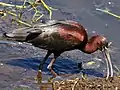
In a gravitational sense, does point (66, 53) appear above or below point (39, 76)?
below

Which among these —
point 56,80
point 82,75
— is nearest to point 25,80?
point 56,80

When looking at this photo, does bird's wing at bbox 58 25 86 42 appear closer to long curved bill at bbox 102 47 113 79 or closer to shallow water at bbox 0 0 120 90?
long curved bill at bbox 102 47 113 79

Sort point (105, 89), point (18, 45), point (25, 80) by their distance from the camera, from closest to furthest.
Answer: point (105, 89) → point (25, 80) → point (18, 45)

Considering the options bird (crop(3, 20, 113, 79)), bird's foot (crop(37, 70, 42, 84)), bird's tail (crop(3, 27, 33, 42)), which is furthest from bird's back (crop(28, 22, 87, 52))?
bird's foot (crop(37, 70, 42, 84))

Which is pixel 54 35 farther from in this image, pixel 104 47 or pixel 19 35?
pixel 104 47

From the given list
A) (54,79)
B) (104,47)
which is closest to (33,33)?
(54,79)

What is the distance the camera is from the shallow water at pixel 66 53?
791 cm

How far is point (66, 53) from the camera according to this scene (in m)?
9.16

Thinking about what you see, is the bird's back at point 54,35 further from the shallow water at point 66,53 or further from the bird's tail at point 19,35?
the shallow water at point 66,53

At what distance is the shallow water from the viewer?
791 cm

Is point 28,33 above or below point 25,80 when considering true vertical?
above

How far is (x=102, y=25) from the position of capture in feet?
33.9

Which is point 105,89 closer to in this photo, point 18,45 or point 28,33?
point 28,33

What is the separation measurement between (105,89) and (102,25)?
3.45 metres
